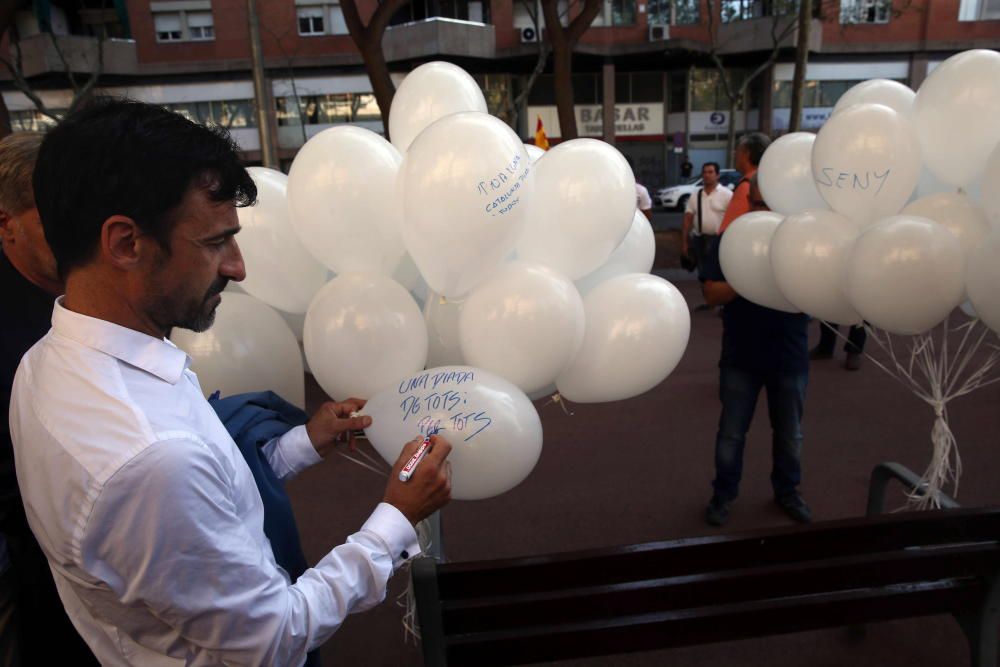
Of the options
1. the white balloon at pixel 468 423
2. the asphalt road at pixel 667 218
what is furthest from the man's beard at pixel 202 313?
the asphalt road at pixel 667 218

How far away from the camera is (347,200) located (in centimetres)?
163

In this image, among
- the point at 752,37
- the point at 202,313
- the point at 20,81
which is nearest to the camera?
the point at 202,313

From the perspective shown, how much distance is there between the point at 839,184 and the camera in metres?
2.02

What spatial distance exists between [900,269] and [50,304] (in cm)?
226

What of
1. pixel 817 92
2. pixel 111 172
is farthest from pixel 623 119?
pixel 111 172

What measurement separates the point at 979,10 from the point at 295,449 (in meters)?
29.5

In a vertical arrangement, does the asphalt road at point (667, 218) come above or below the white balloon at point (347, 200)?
below

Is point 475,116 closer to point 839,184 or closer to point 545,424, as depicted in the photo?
point 839,184

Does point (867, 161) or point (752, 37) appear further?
point (752, 37)

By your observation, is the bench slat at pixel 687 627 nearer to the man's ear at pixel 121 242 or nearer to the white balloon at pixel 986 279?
the white balloon at pixel 986 279

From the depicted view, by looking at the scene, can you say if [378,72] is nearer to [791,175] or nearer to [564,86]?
[564,86]

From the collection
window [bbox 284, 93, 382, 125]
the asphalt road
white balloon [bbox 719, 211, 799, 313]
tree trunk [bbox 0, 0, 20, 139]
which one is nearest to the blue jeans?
white balloon [bbox 719, 211, 799, 313]

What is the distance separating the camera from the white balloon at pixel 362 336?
159 cm

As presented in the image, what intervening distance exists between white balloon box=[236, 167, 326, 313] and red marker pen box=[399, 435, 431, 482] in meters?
0.84
